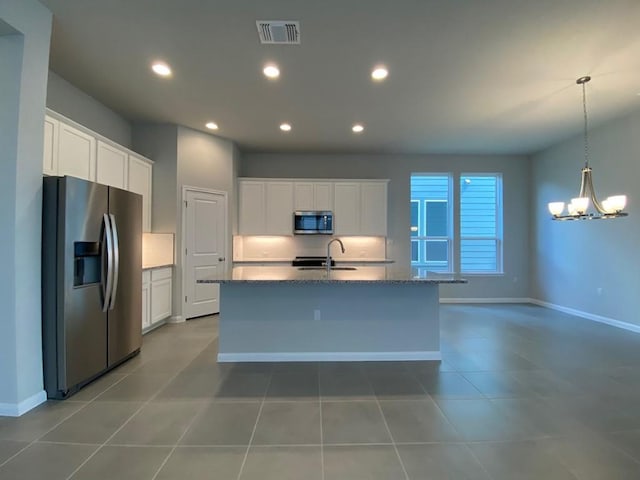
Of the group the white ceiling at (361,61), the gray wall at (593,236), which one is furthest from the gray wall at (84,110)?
the gray wall at (593,236)

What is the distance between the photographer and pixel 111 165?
13.2 feet

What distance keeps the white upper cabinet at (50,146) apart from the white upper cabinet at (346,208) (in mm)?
4173

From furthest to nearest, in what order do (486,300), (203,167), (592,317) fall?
(486,300)
(203,167)
(592,317)

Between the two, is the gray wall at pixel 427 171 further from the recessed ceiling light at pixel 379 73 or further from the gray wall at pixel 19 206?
the gray wall at pixel 19 206

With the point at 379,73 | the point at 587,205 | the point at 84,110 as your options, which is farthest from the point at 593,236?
the point at 84,110

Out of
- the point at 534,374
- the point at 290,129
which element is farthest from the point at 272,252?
the point at 534,374

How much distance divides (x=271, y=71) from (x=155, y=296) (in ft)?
11.0

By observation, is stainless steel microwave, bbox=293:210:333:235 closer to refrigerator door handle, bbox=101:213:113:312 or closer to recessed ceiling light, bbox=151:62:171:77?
→ recessed ceiling light, bbox=151:62:171:77

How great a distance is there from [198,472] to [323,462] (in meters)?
0.67

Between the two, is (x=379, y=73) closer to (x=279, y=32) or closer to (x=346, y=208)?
(x=279, y=32)

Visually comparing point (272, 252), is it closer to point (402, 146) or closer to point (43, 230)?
point (402, 146)

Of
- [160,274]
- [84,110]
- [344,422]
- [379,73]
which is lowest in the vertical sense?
[344,422]

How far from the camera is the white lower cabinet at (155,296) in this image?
169 inches

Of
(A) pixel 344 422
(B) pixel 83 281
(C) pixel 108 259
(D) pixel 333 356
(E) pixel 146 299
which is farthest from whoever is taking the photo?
(E) pixel 146 299
